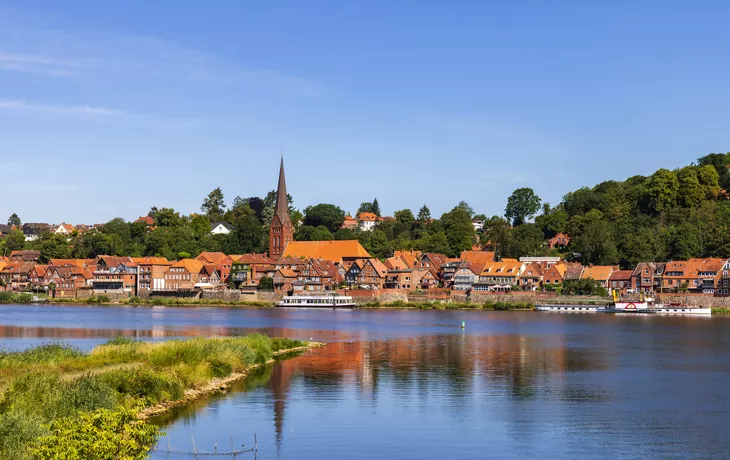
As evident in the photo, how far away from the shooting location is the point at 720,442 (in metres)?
24.9

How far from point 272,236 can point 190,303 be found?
2407 centimetres

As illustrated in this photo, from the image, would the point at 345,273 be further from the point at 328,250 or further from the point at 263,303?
the point at 263,303

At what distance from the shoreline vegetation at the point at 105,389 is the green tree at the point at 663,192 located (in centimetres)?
9376

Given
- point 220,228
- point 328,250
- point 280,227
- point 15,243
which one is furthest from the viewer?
point 220,228

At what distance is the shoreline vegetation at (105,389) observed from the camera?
51.7 feet

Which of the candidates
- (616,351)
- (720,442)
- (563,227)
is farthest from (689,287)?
(720,442)

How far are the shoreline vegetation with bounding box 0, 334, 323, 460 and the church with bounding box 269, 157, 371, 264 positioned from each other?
287ft

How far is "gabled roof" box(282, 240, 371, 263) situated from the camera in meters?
130

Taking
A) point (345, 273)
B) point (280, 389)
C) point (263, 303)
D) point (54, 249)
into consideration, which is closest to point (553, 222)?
point (345, 273)

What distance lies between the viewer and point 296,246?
444 feet

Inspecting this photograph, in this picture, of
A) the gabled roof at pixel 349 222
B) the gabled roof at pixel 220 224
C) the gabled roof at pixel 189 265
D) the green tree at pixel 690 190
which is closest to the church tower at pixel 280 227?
the gabled roof at pixel 189 265

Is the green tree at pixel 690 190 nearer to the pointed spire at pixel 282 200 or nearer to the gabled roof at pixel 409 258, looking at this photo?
the gabled roof at pixel 409 258

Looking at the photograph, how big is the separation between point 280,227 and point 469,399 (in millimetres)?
107259

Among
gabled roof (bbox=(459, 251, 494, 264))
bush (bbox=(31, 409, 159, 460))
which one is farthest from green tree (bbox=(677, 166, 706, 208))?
bush (bbox=(31, 409, 159, 460))
